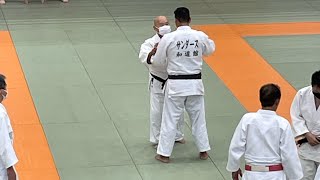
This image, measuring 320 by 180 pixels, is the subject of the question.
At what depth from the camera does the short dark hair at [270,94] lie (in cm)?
661

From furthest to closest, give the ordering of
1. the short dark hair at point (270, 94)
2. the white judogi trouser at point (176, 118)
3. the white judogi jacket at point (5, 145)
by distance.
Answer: the white judogi trouser at point (176, 118) < the short dark hair at point (270, 94) < the white judogi jacket at point (5, 145)

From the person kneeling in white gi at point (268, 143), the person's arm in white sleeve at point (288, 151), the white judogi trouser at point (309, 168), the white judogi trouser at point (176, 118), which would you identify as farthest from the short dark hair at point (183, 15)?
the person's arm in white sleeve at point (288, 151)

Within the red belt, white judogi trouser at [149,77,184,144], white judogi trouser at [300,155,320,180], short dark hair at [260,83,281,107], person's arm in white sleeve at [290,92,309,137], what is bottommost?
white judogi trouser at [149,77,184,144]

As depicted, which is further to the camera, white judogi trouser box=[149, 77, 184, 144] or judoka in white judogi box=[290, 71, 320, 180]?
white judogi trouser box=[149, 77, 184, 144]

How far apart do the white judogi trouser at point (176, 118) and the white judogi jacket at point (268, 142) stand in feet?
7.81

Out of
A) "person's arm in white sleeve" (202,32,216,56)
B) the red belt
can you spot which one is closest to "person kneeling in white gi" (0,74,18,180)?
the red belt

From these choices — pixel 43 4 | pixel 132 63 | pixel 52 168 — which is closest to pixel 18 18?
pixel 43 4

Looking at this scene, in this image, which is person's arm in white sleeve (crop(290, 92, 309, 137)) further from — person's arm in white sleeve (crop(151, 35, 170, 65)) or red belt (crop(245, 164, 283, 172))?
person's arm in white sleeve (crop(151, 35, 170, 65))

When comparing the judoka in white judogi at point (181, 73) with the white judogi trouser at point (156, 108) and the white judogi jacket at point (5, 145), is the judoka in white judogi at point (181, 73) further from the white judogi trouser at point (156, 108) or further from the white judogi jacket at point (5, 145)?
the white judogi jacket at point (5, 145)

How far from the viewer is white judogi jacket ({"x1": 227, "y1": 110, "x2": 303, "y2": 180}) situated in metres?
6.68

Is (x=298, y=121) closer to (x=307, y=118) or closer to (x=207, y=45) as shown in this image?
(x=307, y=118)

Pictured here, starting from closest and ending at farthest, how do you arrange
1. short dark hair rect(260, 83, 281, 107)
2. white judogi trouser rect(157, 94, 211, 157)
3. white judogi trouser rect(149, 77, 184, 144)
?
short dark hair rect(260, 83, 281, 107) < white judogi trouser rect(157, 94, 211, 157) < white judogi trouser rect(149, 77, 184, 144)

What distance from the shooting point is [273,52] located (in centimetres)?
1361

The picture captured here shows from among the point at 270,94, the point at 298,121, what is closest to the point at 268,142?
the point at 270,94
